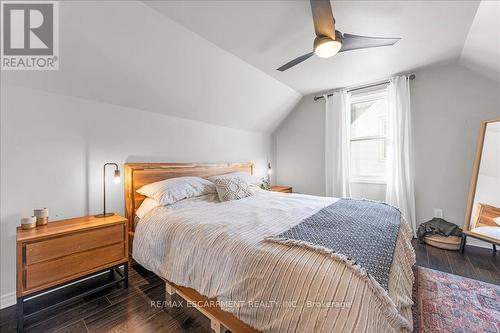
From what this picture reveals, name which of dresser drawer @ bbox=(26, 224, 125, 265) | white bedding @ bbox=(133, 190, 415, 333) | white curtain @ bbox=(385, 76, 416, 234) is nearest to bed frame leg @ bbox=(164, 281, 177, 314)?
white bedding @ bbox=(133, 190, 415, 333)

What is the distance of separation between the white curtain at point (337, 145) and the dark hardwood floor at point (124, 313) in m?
1.82

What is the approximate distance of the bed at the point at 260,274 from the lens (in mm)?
900

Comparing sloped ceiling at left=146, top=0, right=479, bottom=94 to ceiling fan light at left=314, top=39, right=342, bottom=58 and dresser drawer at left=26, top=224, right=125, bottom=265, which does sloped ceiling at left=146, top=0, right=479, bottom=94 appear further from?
dresser drawer at left=26, top=224, right=125, bottom=265

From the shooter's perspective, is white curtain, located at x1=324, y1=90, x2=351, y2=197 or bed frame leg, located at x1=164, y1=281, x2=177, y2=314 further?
white curtain, located at x1=324, y1=90, x2=351, y2=197

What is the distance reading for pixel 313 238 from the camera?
1280 millimetres

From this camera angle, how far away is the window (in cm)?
351

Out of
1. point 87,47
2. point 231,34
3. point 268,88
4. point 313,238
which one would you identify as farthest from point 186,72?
point 313,238

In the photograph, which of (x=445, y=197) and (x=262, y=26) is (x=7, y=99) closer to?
(x=262, y=26)

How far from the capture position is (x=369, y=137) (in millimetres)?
3617

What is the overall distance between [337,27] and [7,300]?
12.6ft

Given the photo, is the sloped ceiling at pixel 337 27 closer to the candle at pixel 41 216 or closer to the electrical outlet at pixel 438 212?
the candle at pixel 41 216

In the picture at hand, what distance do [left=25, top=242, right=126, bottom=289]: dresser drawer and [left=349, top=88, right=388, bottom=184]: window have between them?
12.1 ft

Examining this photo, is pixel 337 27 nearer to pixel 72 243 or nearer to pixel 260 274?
pixel 260 274

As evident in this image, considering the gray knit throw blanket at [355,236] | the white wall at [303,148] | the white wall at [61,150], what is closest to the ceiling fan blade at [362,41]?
the gray knit throw blanket at [355,236]
